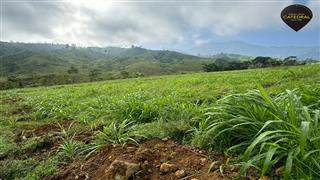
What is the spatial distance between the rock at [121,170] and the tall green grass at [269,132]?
96 cm

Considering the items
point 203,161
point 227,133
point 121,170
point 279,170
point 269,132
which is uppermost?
point 269,132

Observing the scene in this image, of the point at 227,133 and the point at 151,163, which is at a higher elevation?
the point at 227,133

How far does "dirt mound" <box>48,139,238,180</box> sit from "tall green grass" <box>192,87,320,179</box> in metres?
0.29

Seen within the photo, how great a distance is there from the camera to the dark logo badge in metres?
9.06

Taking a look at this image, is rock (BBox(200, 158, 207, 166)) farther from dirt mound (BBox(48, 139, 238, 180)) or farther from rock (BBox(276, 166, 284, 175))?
rock (BBox(276, 166, 284, 175))

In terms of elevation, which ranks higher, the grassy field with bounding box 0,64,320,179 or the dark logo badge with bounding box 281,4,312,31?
the dark logo badge with bounding box 281,4,312,31

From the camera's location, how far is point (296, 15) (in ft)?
29.8

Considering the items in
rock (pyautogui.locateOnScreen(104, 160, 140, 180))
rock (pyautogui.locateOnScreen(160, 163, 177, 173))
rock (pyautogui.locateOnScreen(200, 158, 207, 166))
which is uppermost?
rock (pyautogui.locateOnScreen(200, 158, 207, 166))

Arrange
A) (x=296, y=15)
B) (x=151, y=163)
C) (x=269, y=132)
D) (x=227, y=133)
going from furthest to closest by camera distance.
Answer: (x=296, y=15)
(x=227, y=133)
(x=151, y=163)
(x=269, y=132)

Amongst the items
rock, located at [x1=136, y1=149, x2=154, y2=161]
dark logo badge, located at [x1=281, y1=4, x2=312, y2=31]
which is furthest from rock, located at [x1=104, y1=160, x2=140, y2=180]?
dark logo badge, located at [x1=281, y1=4, x2=312, y2=31]

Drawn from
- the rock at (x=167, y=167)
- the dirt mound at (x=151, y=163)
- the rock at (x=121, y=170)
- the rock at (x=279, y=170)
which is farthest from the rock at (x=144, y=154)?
the rock at (x=279, y=170)

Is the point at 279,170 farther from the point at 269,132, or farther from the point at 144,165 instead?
the point at 144,165

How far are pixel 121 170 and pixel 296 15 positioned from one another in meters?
6.96

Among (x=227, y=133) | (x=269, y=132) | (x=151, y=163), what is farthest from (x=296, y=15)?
(x=269, y=132)
